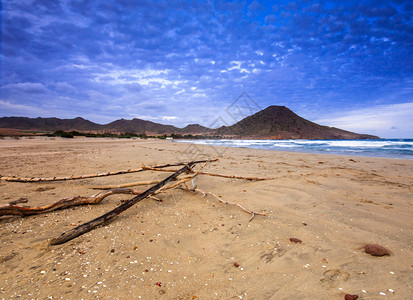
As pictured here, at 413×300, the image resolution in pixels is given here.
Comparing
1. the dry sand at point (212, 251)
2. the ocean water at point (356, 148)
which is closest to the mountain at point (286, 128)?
the ocean water at point (356, 148)

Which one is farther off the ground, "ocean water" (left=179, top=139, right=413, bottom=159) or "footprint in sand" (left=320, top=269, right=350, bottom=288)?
"ocean water" (left=179, top=139, right=413, bottom=159)

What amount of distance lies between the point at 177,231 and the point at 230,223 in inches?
31.9

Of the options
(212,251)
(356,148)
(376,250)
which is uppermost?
(356,148)

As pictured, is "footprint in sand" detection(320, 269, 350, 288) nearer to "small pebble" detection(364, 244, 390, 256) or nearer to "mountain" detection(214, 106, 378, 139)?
"small pebble" detection(364, 244, 390, 256)

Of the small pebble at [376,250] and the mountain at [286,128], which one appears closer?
the small pebble at [376,250]

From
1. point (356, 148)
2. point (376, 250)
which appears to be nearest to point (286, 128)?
point (356, 148)

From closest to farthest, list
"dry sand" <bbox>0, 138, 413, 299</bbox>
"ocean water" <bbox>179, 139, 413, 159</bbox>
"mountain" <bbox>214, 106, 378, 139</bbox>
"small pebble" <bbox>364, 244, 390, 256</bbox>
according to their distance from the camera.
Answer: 1. "dry sand" <bbox>0, 138, 413, 299</bbox>
2. "small pebble" <bbox>364, 244, 390, 256</bbox>
3. "ocean water" <bbox>179, 139, 413, 159</bbox>
4. "mountain" <bbox>214, 106, 378, 139</bbox>

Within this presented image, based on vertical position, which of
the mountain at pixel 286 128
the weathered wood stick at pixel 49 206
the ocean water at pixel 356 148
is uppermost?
the mountain at pixel 286 128

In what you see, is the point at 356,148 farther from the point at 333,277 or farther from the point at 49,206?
the point at 49,206

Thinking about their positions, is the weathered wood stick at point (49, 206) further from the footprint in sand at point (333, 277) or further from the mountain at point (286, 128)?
the mountain at point (286, 128)

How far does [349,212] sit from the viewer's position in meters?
3.20

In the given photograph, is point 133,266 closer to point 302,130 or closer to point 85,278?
point 85,278

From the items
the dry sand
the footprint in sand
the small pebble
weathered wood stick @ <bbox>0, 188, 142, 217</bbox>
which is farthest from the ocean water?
weathered wood stick @ <bbox>0, 188, 142, 217</bbox>

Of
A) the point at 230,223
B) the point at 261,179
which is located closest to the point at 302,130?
the point at 261,179
